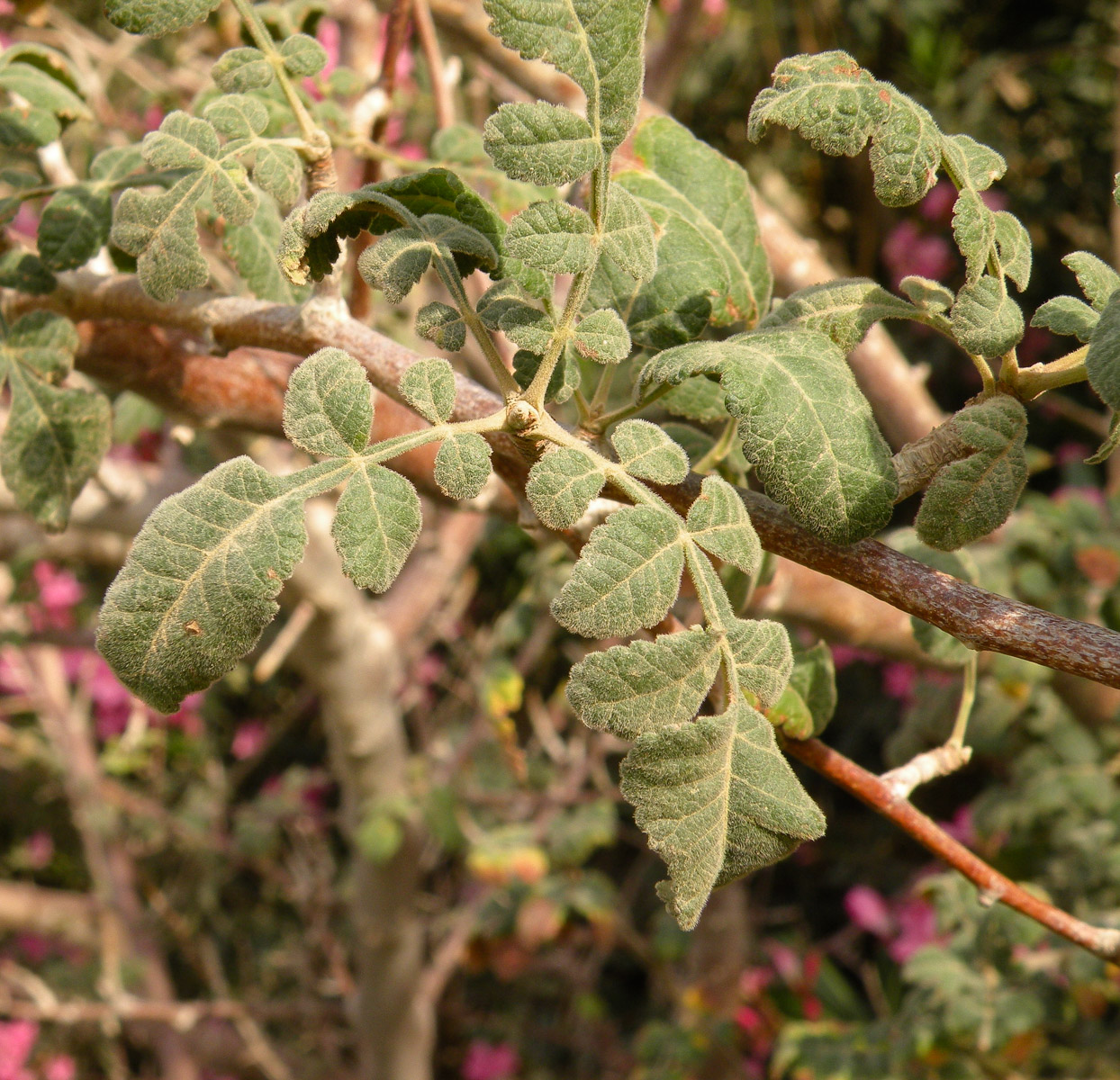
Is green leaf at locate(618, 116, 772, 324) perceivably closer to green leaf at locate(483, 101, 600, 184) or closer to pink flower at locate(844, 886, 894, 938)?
green leaf at locate(483, 101, 600, 184)

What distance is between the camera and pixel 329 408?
37cm

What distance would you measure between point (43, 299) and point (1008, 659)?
1.03 m

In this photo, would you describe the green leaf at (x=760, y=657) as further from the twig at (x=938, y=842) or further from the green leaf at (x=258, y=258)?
the green leaf at (x=258, y=258)

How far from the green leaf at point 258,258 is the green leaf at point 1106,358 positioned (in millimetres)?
440

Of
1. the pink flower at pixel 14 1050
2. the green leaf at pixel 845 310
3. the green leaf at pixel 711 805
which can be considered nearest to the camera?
the green leaf at pixel 711 805

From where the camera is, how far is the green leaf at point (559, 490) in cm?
36

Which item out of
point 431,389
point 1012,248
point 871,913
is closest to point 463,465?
point 431,389

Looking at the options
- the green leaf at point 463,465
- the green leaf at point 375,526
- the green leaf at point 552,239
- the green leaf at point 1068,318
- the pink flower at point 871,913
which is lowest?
the pink flower at point 871,913

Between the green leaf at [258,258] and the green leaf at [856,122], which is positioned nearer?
the green leaf at [856,122]

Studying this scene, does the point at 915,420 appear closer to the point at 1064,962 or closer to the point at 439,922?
the point at 1064,962

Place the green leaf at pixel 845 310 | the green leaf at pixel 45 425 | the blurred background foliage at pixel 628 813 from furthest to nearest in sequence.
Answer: the blurred background foliage at pixel 628 813 < the green leaf at pixel 45 425 < the green leaf at pixel 845 310

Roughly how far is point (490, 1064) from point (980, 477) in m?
2.65

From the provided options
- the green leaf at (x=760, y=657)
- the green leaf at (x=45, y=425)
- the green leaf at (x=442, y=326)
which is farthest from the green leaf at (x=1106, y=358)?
the green leaf at (x=45, y=425)

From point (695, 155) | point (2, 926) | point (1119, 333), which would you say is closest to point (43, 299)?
point (695, 155)
